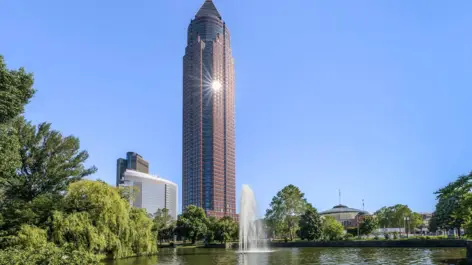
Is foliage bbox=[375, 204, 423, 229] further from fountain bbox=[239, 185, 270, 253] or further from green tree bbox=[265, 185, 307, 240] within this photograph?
fountain bbox=[239, 185, 270, 253]

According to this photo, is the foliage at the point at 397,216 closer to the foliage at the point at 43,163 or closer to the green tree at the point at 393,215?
the green tree at the point at 393,215

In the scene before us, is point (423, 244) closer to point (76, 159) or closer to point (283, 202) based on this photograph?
point (283, 202)

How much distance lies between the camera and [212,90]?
602 ft

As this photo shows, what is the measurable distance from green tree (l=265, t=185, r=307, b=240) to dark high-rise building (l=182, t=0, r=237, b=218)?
326ft

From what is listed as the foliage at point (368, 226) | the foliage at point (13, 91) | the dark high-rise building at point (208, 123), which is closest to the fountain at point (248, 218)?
the foliage at point (368, 226)

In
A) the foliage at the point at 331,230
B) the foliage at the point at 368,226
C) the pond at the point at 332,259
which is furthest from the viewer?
the foliage at the point at 368,226

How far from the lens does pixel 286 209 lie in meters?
76.9

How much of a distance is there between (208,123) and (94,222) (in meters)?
150

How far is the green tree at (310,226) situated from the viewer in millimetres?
71750

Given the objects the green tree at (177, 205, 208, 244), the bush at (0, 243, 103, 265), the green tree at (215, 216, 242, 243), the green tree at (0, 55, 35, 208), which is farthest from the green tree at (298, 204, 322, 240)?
the bush at (0, 243, 103, 265)

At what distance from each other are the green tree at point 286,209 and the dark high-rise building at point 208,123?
3916 inches

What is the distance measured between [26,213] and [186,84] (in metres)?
161

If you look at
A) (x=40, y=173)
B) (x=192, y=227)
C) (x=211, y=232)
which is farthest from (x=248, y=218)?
(x=40, y=173)

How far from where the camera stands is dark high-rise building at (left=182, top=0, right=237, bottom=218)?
178625 millimetres
